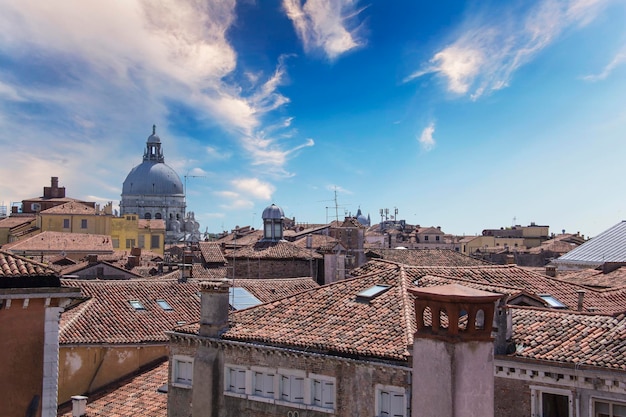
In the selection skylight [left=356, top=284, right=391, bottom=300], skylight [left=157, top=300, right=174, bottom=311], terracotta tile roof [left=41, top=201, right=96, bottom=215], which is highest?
terracotta tile roof [left=41, top=201, right=96, bottom=215]

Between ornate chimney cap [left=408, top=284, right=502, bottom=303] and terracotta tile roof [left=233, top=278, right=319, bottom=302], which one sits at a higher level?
ornate chimney cap [left=408, top=284, right=502, bottom=303]

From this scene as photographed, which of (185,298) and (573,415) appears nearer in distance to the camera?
(573,415)

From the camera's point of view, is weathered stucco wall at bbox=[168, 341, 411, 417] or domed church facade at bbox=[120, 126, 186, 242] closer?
weathered stucco wall at bbox=[168, 341, 411, 417]

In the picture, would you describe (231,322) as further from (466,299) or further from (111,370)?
(466,299)

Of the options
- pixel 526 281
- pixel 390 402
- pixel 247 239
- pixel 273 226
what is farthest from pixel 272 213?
pixel 390 402

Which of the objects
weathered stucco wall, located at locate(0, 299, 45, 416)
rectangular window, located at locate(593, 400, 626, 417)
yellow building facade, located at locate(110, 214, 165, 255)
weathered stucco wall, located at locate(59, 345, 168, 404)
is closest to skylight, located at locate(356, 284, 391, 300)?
rectangular window, located at locate(593, 400, 626, 417)

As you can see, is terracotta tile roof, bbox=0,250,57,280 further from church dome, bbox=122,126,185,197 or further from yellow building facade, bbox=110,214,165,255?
church dome, bbox=122,126,185,197

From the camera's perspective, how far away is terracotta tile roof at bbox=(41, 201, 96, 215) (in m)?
62.0

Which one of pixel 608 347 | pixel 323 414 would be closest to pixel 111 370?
pixel 323 414

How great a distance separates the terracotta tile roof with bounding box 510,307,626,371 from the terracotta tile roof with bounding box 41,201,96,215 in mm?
56912

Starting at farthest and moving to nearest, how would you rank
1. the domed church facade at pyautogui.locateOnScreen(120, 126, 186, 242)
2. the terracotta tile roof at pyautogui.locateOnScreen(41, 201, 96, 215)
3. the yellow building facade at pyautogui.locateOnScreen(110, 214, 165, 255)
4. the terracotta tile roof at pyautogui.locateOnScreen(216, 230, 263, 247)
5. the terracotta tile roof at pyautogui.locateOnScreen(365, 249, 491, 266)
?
1. the domed church facade at pyautogui.locateOnScreen(120, 126, 186, 242)
2. the yellow building facade at pyautogui.locateOnScreen(110, 214, 165, 255)
3. the terracotta tile roof at pyautogui.locateOnScreen(41, 201, 96, 215)
4. the terracotta tile roof at pyautogui.locateOnScreen(216, 230, 263, 247)
5. the terracotta tile roof at pyautogui.locateOnScreen(365, 249, 491, 266)

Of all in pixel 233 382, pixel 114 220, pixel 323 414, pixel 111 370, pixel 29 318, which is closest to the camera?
pixel 29 318

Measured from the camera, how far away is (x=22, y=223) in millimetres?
62688

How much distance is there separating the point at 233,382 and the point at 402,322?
426 centimetres
